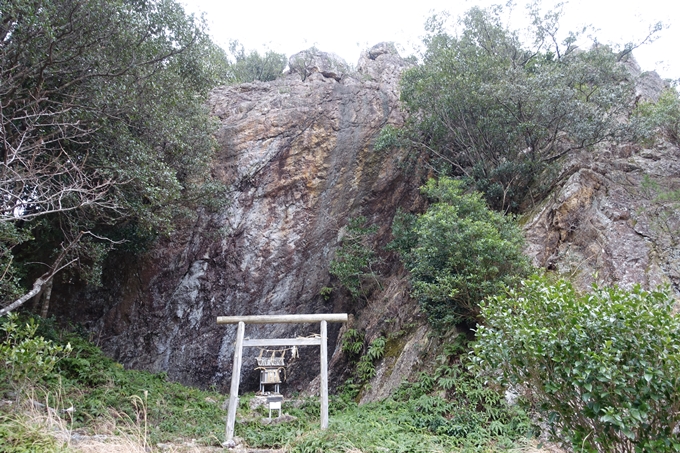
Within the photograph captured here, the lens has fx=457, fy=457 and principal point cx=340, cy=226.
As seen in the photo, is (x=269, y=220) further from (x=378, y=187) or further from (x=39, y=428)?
(x=39, y=428)

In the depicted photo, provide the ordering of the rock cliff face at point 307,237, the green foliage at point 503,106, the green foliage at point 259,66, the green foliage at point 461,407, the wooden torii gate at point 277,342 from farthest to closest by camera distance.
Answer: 1. the green foliage at point 259,66
2. the green foliage at point 503,106
3. the rock cliff face at point 307,237
4. the wooden torii gate at point 277,342
5. the green foliage at point 461,407

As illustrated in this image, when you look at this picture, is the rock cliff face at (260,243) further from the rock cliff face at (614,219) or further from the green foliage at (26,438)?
the green foliage at (26,438)

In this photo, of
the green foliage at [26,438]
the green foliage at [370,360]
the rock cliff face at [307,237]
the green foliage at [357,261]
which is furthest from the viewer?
the green foliage at [357,261]

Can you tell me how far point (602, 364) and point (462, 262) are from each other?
493cm

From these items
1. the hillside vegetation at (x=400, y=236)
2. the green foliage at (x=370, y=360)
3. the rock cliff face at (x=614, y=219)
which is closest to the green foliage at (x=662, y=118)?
the hillside vegetation at (x=400, y=236)

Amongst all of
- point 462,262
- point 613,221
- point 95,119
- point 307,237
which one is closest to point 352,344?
point 307,237

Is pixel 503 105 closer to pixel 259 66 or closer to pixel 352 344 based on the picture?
pixel 352 344

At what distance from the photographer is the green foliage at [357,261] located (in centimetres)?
1284

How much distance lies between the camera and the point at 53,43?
25.8ft

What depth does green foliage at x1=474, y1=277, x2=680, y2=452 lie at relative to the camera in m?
3.76

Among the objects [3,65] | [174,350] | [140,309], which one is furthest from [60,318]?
[3,65]

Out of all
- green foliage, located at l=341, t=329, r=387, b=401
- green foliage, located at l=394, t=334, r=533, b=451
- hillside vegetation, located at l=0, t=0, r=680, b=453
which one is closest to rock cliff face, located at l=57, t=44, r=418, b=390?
green foliage, located at l=341, t=329, r=387, b=401

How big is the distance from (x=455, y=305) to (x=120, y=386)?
23.1 ft

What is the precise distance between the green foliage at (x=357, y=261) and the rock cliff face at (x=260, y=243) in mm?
840
